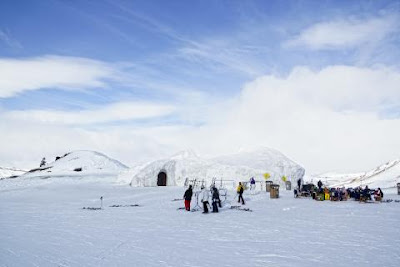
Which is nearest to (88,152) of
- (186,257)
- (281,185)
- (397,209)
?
(281,185)

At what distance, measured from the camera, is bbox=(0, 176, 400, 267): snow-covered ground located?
928 cm

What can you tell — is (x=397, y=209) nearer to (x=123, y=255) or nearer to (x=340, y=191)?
(x=340, y=191)

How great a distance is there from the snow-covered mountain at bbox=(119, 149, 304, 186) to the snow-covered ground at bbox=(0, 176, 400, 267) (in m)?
22.1

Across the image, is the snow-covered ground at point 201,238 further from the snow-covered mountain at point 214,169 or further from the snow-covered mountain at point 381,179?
the snow-covered mountain at point 381,179

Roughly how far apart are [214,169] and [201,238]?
31.5 meters

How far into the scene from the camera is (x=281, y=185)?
42.7 m

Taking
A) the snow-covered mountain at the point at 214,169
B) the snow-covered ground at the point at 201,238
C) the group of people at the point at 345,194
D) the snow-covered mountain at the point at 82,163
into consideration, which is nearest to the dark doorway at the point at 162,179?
the snow-covered mountain at the point at 214,169

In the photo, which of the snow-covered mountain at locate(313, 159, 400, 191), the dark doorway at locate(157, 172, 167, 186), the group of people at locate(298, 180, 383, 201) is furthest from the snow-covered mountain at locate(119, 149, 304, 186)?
the group of people at locate(298, 180, 383, 201)

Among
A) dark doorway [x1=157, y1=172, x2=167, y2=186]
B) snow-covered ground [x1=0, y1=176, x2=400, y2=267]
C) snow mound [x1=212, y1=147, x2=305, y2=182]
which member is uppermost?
snow mound [x1=212, y1=147, x2=305, y2=182]

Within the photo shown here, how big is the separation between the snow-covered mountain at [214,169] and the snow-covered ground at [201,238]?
2214 cm

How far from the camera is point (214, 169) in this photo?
144ft

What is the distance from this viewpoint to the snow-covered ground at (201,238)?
928 centimetres

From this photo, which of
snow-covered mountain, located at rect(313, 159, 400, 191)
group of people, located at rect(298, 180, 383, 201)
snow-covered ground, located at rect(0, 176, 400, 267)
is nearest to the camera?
snow-covered ground, located at rect(0, 176, 400, 267)

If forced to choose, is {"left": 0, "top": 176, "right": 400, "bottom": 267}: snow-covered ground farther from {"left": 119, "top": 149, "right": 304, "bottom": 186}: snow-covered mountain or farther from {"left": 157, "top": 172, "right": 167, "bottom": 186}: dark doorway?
{"left": 157, "top": 172, "right": 167, "bottom": 186}: dark doorway
